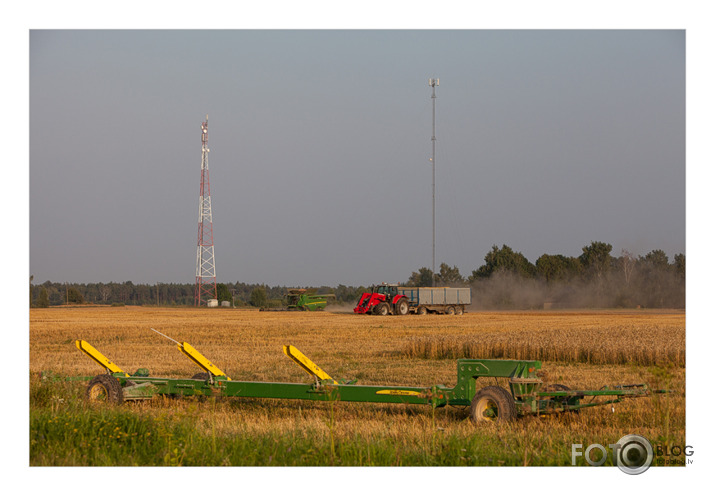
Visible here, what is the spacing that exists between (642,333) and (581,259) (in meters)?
57.5

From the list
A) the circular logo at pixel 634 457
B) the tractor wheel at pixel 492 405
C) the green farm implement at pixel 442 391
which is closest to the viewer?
the circular logo at pixel 634 457

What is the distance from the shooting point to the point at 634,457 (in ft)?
25.2

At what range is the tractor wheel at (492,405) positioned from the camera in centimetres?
978

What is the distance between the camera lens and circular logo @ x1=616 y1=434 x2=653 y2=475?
749cm

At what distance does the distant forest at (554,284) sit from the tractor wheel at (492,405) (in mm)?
54159

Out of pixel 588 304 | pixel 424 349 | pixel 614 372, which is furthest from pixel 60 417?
pixel 588 304

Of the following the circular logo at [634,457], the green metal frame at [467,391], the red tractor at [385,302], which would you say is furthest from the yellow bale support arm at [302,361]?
the red tractor at [385,302]

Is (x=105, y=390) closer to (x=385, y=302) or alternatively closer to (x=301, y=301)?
(x=385, y=302)

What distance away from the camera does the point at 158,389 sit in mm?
12500

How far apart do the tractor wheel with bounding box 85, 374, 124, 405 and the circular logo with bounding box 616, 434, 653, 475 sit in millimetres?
8106

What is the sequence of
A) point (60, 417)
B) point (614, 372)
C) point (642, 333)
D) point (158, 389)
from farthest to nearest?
point (642, 333) < point (614, 372) < point (158, 389) < point (60, 417)

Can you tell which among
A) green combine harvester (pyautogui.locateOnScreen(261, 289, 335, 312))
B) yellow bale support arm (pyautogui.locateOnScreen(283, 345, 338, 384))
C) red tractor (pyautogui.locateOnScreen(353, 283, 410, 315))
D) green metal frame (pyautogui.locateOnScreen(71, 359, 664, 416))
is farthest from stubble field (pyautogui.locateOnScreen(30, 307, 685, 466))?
green combine harvester (pyautogui.locateOnScreen(261, 289, 335, 312))

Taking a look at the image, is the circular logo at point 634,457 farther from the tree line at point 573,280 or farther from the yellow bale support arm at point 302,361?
the tree line at point 573,280

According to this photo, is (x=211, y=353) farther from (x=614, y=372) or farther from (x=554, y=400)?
(x=554, y=400)
